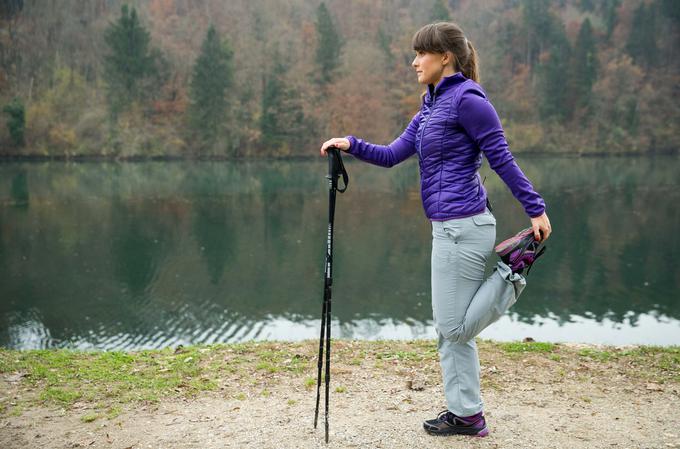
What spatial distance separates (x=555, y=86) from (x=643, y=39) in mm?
12921

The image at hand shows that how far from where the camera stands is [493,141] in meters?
3.10

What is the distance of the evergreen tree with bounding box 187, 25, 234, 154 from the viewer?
53.5 meters

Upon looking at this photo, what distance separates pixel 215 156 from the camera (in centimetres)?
5406

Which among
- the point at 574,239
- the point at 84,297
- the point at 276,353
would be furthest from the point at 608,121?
the point at 276,353

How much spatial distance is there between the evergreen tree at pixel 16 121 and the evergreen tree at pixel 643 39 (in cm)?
6066

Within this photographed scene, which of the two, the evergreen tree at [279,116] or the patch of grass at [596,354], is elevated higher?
the evergreen tree at [279,116]

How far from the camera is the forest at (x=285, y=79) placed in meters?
53.7

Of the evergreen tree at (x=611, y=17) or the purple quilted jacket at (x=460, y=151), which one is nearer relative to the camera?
the purple quilted jacket at (x=460, y=151)

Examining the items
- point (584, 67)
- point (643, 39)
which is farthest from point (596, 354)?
point (643, 39)

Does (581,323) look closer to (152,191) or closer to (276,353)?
(276,353)

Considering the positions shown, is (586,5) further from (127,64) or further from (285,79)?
(127,64)

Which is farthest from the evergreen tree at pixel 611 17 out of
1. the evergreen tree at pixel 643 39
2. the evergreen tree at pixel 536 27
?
the evergreen tree at pixel 536 27

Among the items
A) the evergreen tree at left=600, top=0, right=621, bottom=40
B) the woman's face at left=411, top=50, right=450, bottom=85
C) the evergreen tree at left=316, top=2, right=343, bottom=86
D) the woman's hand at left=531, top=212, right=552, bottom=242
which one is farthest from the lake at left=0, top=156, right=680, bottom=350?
the evergreen tree at left=600, top=0, right=621, bottom=40

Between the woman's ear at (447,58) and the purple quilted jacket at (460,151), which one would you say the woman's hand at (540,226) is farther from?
the woman's ear at (447,58)
